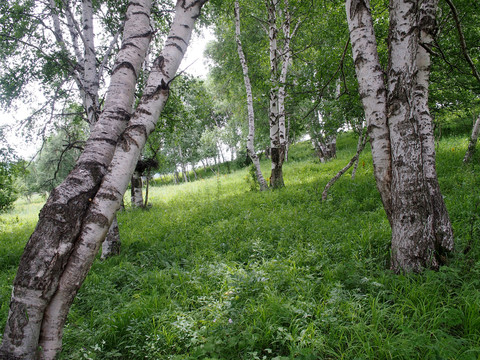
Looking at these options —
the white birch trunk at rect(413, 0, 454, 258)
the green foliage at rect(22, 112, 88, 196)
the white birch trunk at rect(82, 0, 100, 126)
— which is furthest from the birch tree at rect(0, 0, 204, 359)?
the white birch trunk at rect(82, 0, 100, 126)

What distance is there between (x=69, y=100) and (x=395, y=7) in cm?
854

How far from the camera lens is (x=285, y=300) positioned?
8.57ft

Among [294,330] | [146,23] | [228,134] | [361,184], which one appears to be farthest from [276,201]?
[228,134]

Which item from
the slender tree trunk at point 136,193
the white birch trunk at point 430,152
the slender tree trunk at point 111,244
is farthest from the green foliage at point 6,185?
the white birch trunk at point 430,152

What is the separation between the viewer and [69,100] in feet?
24.4

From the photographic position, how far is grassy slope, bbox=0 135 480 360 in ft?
6.64

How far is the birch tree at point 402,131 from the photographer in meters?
2.62

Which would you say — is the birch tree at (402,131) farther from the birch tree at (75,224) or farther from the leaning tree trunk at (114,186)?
the birch tree at (75,224)

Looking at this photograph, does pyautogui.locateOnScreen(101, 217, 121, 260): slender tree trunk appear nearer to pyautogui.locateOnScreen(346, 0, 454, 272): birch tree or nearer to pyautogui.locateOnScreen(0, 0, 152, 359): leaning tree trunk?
pyautogui.locateOnScreen(0, 0, 152, 359): leaning tree trunk

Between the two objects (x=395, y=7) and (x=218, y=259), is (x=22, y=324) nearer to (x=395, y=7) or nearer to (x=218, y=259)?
(x=218, y=259)

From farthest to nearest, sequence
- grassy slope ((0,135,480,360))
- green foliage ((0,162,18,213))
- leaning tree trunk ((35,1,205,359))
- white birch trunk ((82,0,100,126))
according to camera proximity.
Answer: green foliage ((0,162,18,213)), white birch trunk ((82,0,100,126)), grassy slope ((0,135,480,360)), leaning tree trunk ((35,1,205,359))

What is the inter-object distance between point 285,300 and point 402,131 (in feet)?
7.41

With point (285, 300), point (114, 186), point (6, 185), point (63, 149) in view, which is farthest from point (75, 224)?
point (63, 149)

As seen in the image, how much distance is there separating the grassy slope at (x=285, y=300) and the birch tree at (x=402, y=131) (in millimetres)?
299
